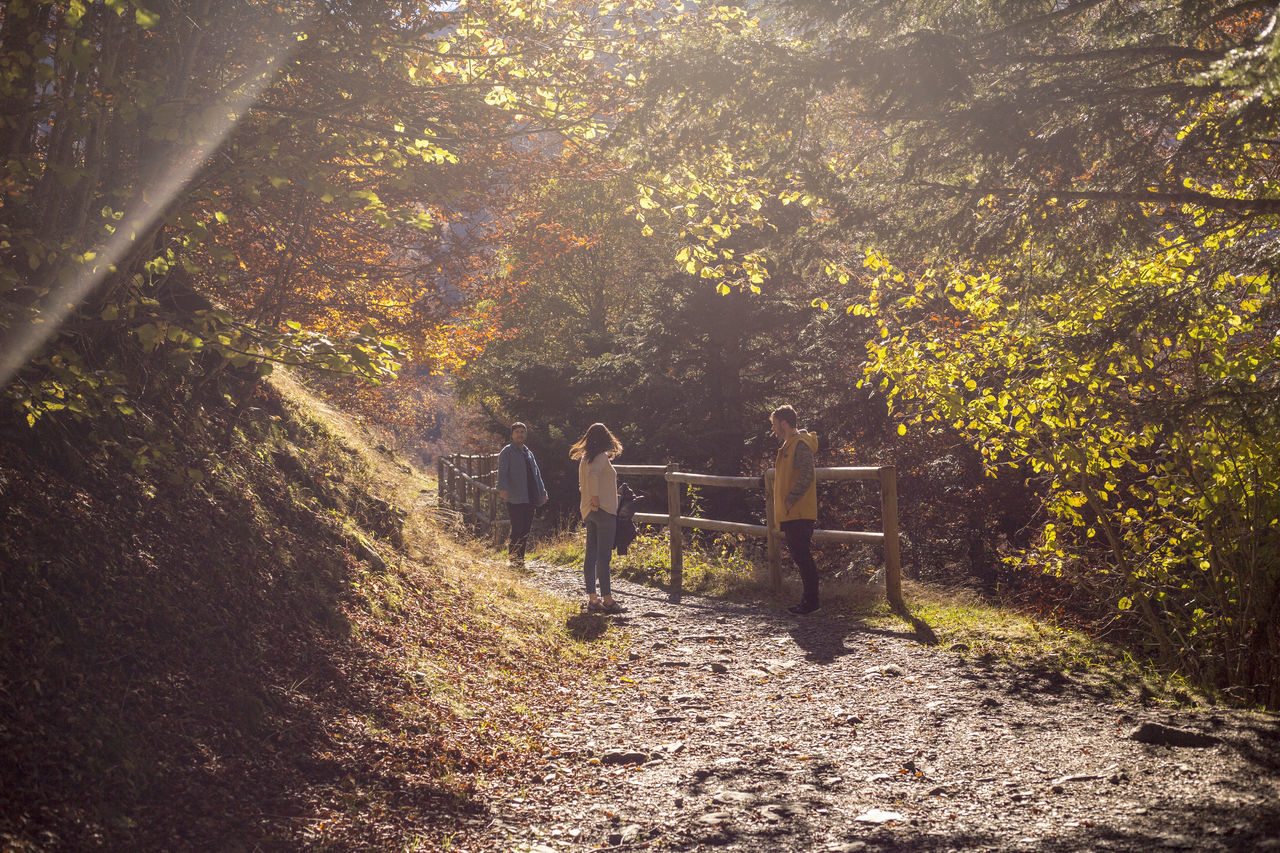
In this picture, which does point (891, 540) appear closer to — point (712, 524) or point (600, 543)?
point (600, 543)

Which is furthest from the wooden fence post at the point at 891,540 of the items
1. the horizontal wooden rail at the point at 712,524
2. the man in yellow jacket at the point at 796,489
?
the horizontal wooden rail at the point at 712,524

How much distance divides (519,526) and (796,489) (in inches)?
192

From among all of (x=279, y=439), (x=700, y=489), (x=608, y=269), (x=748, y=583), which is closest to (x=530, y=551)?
(x=700, y=489)

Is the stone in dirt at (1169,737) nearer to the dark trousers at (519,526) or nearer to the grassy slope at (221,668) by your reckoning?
the grassy slope at (221,668)

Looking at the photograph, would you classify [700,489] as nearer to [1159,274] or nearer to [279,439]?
[279,439]

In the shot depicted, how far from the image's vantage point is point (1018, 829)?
386 cm

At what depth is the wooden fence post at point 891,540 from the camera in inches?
346

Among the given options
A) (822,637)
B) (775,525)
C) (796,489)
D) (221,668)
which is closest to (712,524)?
(775,525)

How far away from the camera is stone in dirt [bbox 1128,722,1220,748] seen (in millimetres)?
4621

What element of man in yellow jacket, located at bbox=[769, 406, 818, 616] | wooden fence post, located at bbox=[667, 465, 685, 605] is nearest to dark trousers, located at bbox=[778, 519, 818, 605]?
man in yellow jacket, located at bbox=[769, 406, 818, 616]

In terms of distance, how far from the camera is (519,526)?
40.9 feet

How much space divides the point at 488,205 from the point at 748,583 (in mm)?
6246

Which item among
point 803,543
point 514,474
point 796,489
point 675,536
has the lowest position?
point 675,536

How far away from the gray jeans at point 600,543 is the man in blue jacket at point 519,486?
213 cm
